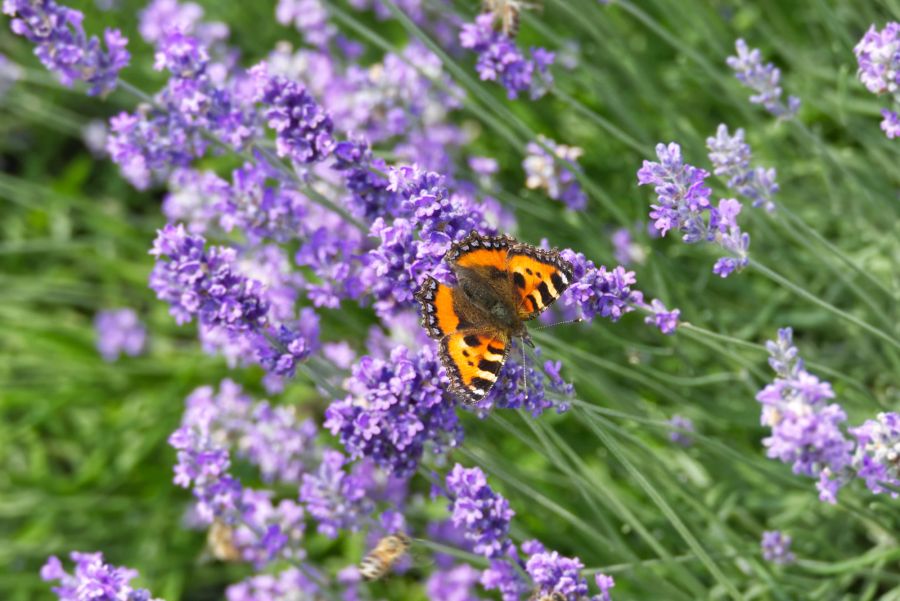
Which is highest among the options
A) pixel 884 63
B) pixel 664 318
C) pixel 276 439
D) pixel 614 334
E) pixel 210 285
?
pixel 614 334

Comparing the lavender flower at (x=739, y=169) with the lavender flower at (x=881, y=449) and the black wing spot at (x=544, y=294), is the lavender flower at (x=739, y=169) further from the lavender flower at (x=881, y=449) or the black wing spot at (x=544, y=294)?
the lavender flower at (x=881, y=449)

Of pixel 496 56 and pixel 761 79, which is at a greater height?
pixel 496 56

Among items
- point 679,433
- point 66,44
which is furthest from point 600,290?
point 66,44

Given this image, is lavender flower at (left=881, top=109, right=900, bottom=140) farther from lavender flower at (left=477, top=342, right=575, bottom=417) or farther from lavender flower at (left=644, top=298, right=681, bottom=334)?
lavender flower at (left=477, top=342, right=575, bottom=417)

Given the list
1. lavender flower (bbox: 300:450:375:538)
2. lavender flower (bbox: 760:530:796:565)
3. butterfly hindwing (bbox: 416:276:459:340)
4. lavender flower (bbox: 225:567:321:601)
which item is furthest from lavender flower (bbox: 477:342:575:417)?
lavender flower (bbox: 225:567:321:601)

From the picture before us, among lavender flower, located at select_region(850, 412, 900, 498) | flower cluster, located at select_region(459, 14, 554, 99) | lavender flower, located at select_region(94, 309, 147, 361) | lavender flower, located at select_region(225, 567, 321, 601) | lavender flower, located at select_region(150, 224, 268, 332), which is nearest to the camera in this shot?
lavender flower, located at select_region(850, 412, 900, 498)

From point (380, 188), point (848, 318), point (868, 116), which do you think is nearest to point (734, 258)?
point (848, 318)

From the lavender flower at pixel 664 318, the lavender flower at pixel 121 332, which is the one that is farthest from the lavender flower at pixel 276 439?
the lavender flower at pixel 121 332

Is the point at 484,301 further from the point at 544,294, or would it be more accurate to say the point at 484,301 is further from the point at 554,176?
the point at 554,176
